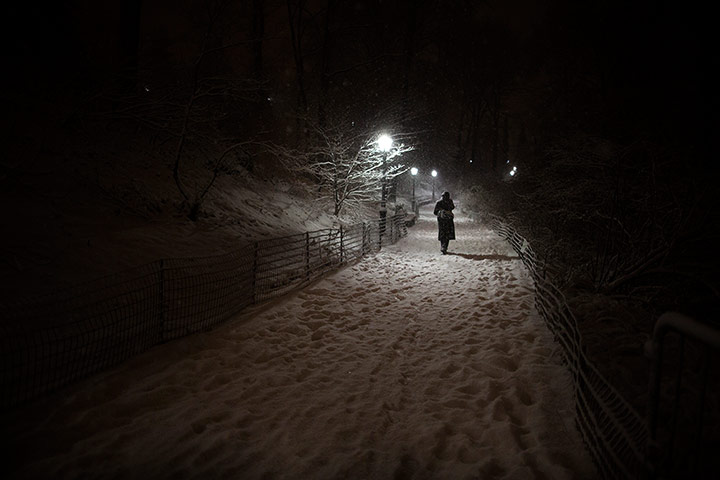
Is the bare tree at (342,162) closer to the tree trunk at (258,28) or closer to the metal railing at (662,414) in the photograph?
the tree trunk at (258,28)

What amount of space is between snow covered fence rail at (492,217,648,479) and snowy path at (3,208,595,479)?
163 millimetres

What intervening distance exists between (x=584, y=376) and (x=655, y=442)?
4.42 feet

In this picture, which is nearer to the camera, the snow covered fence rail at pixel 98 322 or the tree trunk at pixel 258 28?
the snow covered fence rail at pixel 98 322

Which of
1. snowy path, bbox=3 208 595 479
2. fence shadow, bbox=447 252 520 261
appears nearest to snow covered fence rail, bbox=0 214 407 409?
snowy path, bbox=3 208 595 479

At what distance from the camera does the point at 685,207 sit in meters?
4.79

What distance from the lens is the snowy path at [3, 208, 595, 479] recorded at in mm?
2576

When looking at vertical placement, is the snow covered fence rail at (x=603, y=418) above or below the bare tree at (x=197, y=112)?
below

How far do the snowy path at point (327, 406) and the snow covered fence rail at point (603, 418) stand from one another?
16cm

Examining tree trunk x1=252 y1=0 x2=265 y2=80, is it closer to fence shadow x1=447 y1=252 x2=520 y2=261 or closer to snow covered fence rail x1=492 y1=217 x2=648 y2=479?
fence shadow x1=447 y1=252 x2=520 y2=261

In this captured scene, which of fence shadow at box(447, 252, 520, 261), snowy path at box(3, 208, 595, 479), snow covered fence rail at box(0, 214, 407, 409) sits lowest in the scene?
snowy path at box(3, 208, 595, 479)

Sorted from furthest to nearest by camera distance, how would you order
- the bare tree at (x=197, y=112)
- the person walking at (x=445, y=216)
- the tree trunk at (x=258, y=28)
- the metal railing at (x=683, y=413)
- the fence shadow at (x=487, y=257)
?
the tree trunk at (x=258, y=28) < the person walking at (x=445, y=216) < the fence shadow at (x=487, y=257) < the bare tree at (x=197, y=112) < the metal railing at (x=683, y=413)

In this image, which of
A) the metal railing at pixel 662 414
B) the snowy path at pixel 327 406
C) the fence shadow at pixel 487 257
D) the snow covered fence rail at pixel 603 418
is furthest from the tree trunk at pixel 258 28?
the metal railing at pixel 662 414

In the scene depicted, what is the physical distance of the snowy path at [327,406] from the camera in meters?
2.58

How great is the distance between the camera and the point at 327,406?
133 inches
